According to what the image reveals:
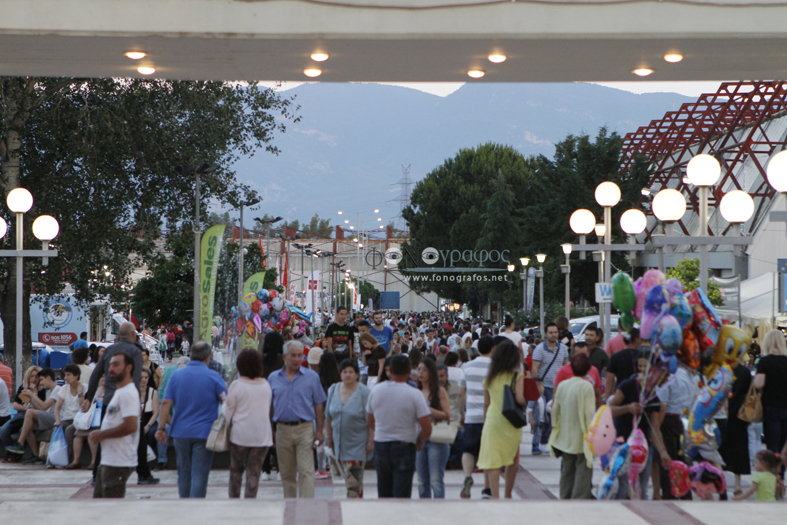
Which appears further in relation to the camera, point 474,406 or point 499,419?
point 474,406

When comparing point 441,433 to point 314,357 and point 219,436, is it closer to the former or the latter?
point 219,436

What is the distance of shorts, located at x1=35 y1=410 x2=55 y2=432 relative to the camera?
39.9 ft

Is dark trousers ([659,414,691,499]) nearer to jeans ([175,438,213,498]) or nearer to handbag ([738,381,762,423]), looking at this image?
handbag ([738,381,762,423])

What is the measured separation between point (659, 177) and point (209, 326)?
50.3m

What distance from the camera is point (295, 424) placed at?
816 cm

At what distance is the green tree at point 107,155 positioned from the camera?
19469 mm

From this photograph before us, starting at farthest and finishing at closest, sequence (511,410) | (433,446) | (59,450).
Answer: (59,450), (433,446), (511,410)

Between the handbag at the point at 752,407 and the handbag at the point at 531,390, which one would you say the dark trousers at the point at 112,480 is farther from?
the handbag at the point at 752,407

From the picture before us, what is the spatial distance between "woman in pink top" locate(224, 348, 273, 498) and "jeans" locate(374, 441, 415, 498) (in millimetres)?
1044

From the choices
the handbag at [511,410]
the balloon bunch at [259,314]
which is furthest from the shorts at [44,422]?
the balloon bunch at [259,314]

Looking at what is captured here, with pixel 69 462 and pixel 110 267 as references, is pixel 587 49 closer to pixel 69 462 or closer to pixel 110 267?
pixel 69 462

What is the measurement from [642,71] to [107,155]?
621 inches

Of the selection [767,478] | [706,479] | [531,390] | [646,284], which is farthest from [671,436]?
[646,284]

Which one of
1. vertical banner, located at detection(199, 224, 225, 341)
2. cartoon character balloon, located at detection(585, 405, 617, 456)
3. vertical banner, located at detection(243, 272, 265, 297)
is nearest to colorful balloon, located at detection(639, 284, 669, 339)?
cartoon character balloon, located at detection(585, 405, 617, 456)
